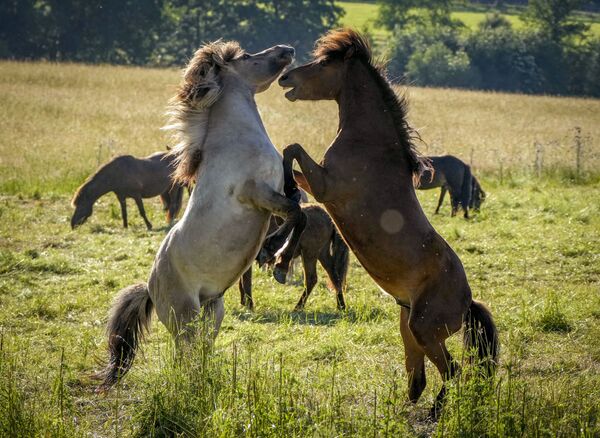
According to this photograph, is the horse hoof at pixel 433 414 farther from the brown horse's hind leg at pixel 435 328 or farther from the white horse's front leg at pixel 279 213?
the white horse's front leg at pixel 279 213

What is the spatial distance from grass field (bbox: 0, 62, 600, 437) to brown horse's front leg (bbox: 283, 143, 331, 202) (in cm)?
115

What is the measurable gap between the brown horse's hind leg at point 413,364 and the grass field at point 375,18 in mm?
58847

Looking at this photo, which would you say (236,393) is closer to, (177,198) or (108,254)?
(108,254)

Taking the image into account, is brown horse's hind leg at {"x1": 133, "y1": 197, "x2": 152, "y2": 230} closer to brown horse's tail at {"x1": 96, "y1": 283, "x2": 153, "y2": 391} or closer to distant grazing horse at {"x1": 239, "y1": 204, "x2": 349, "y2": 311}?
distant grazing horse at {"x1": 239, "y1": 204, "x2": 349, "y2": 311}

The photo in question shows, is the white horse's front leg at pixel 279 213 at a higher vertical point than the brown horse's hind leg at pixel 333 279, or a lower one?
higher

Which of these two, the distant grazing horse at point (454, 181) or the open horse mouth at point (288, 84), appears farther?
the distant grazing horse at point (454, 181)

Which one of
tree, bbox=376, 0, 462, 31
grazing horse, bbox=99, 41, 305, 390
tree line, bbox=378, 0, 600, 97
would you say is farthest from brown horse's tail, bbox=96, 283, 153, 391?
tree, bbox=376, 0, 462, 31

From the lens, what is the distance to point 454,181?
50.0 ft

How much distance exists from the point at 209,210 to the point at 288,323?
2756 mm

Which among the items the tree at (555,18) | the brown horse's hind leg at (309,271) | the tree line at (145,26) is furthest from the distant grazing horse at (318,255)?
the tree at (555,18)

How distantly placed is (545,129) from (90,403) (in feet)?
83.0

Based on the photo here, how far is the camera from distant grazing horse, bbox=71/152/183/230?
1416 centimetres

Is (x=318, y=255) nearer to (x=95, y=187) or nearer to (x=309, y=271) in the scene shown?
(x=309, y=271)

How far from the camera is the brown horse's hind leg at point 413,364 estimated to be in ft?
18.8
